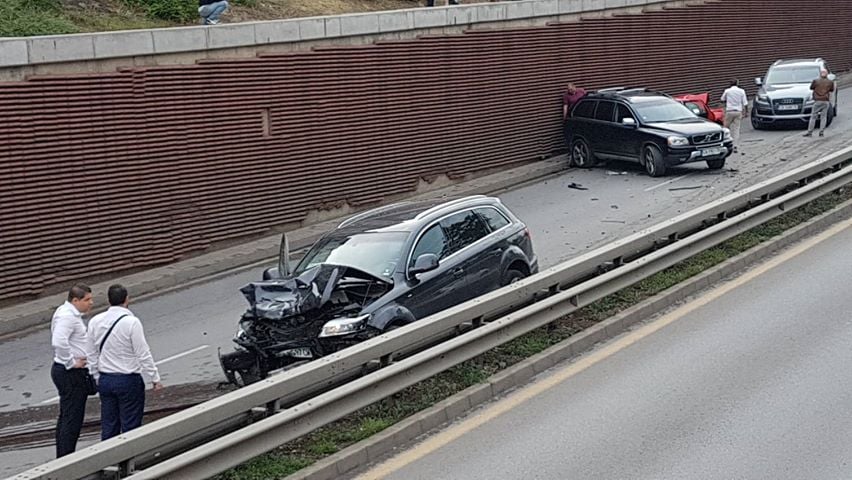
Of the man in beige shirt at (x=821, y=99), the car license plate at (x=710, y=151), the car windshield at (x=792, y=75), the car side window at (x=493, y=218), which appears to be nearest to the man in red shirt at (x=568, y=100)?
the car license plate at (x=710, y=151)

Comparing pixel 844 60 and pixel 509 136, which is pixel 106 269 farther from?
pixel 844 60

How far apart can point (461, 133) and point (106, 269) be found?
10.1m

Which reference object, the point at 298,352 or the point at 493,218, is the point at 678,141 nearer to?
the point at 493,218

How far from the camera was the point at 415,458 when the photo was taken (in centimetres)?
860

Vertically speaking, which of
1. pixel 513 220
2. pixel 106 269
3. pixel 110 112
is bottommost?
pixel 106 269

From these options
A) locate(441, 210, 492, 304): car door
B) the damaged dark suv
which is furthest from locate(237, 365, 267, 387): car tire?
locate(441, 210, 492, 304): car door

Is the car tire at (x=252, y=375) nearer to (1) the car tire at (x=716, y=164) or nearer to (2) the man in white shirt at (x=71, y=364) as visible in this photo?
(2) the man in white shirt at (x=71, y=364)

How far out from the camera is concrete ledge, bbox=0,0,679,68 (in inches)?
711

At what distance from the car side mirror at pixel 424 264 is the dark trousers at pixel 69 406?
359 centimetres

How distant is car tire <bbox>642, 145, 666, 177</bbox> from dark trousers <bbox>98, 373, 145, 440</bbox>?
60.5 ft

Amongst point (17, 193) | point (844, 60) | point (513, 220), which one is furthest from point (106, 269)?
point (844, 60)

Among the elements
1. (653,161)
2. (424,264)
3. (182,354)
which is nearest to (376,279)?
(424,264)

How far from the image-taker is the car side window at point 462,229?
42.5 feet

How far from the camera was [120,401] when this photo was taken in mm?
9305
